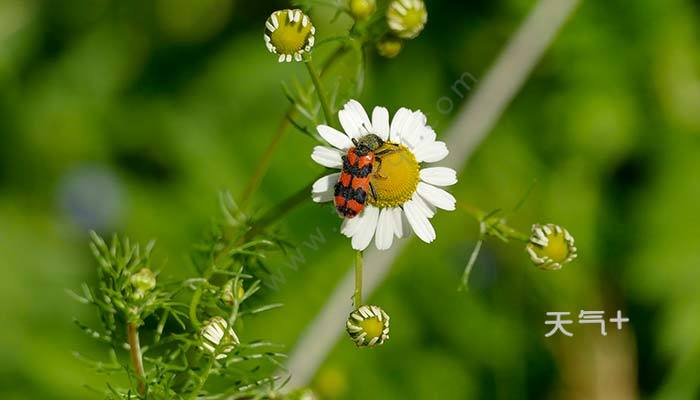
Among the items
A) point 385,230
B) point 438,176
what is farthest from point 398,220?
point 438,176

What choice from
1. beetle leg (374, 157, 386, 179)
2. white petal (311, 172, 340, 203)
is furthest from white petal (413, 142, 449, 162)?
white petal (311, 172, 340, 203)

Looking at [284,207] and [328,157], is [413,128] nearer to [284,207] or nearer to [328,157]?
[328,157]

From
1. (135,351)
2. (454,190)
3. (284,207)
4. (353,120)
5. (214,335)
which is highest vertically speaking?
(454,190)

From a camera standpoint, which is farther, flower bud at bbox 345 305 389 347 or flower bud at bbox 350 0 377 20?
flower bud at bbox 350 0 377 20

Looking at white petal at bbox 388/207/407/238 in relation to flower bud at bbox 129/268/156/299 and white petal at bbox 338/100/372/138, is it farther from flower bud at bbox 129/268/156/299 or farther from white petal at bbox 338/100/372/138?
flower bud at bbox 129/268/156/299

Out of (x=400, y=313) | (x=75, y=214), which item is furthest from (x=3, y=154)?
(x=400, y=313)

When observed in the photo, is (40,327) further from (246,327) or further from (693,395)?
(693,395)

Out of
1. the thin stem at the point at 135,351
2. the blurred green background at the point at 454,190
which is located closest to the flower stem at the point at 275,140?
the thin stem at the point at 135,351
